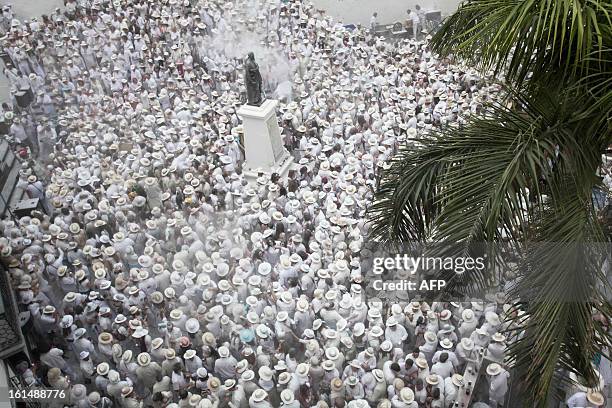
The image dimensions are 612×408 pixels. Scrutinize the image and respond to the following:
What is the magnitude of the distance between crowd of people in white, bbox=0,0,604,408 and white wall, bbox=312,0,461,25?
2.36 m

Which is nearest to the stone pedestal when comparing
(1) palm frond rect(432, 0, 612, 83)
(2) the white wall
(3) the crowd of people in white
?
(3) the crowd of people in white

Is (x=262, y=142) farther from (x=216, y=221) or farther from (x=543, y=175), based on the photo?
(x=543, y=175)

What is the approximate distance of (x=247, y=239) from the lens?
956 centimetres

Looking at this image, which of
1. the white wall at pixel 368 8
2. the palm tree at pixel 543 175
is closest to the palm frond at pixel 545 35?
the palm tree at pixel 543 175

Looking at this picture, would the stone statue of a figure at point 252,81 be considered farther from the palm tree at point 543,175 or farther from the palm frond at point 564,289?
the palm frond at point 564,289

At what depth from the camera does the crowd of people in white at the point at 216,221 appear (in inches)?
295

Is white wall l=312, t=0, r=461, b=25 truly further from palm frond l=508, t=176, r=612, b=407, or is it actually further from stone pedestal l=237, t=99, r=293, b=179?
palm frond l=508, t=176, r=612, b=407

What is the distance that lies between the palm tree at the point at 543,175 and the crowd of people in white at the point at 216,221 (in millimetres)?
886

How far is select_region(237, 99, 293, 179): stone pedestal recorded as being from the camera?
11430mm

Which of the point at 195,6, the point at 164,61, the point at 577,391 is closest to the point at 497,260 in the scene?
the point at 577,391

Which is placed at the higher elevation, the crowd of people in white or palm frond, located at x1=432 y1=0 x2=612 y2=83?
palm frond, located at x1=432 y1=0 x2=612 y2=83

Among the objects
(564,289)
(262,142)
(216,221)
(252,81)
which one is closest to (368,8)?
(252,81)

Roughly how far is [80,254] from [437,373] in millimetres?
5403

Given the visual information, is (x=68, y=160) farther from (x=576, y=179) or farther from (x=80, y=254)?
(x=576, y=179)
